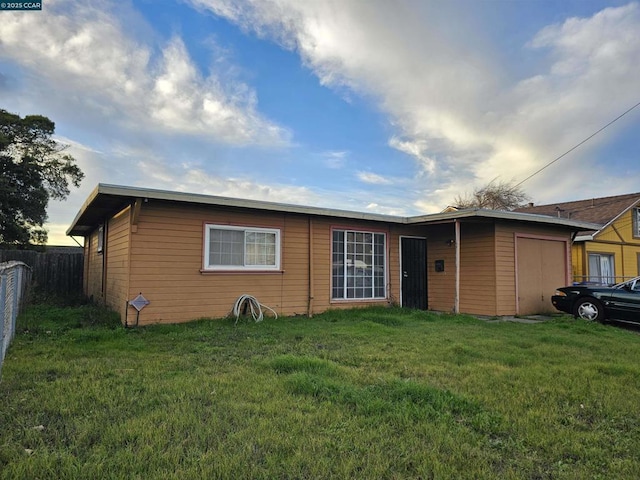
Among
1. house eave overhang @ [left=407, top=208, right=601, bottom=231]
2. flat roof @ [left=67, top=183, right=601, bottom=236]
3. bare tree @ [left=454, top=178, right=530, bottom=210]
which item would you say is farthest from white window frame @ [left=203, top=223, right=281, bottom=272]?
bare tree @ [left=454, top=178, right=530, bottom=210]

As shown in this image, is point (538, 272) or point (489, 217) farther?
point (538, 272)

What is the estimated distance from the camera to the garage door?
33.4 ft

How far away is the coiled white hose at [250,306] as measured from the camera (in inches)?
315

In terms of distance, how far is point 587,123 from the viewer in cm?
1391

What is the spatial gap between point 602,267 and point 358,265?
12.5 metres

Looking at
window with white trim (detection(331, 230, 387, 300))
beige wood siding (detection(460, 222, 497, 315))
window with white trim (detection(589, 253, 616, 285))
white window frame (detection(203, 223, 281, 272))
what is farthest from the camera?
window with white trim (detection(589, 253, 616, 285))

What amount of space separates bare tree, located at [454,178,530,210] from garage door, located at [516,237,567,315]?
1986 centimetres

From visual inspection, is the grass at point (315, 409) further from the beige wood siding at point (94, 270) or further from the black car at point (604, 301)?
the beige wood siding at point (94, 270)

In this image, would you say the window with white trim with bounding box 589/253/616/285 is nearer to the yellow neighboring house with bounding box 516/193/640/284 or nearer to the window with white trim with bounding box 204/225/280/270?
the yellow neighboring house with bounding box 516/193/640/284

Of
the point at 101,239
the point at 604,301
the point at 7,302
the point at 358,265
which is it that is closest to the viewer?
the point at 7,302

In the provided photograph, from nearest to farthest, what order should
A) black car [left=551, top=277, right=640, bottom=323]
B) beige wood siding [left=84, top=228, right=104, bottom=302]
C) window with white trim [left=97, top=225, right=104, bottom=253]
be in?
black car [left=551, top=277, right=640, bottom=323] → window with white trim [left=97, top=225, right=104, bottom=253] → beige wood siding [left=84, top=228, right=104, bottom=302]

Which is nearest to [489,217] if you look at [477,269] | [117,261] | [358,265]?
[477,269]

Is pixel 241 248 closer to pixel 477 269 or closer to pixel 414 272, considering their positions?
pixel 414 272

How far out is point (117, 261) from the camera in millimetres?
8227
